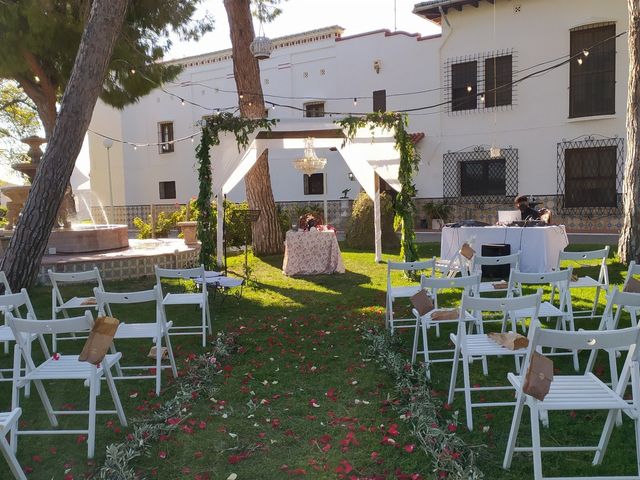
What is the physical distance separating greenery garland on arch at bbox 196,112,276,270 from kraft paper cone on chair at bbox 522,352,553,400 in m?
6.72

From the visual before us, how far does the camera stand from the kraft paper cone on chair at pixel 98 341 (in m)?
2.74

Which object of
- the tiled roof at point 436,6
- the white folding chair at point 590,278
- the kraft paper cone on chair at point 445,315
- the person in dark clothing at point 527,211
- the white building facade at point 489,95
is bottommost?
the kraft paper cone on chair at point 445,315

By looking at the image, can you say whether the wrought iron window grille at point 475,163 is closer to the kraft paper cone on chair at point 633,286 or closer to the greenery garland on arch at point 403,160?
the greenery garland on arch at point 403,160

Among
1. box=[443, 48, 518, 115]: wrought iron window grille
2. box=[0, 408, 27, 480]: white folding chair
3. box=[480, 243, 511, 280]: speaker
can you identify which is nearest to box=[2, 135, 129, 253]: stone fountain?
box=[480, 243, 511, 280]: speaker

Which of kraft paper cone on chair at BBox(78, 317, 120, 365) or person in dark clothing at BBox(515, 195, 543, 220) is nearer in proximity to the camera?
kraft paper cone on chair at BBox(78, 317, 120, 365)

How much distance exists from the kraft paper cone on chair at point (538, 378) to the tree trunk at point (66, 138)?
21.7 feet

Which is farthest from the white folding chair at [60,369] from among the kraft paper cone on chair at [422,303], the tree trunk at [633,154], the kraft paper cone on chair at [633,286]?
the tree trunk at [633,154]

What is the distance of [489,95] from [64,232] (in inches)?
458

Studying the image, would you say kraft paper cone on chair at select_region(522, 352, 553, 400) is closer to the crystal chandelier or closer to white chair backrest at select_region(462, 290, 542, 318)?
white chair backrest at select_region(462, 290, 542, 318)

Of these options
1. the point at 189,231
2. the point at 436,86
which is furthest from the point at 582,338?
the point at 436,86

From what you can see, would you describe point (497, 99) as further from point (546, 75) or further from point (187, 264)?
point (187, 264)

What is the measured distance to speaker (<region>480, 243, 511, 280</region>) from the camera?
7.68 meters

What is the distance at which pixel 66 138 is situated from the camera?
7043 millimetres

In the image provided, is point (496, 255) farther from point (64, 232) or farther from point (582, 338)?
point (64, 232)
